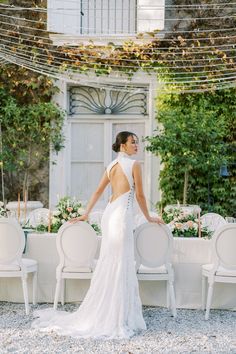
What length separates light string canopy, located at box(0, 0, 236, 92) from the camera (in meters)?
10.0

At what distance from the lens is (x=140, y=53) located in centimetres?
1003

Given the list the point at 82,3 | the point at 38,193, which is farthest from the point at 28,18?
the point at 38,193

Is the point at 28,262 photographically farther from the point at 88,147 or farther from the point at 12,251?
the point at 88,147

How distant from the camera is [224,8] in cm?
1020

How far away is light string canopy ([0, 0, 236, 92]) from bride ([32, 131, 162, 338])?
4.93 meters

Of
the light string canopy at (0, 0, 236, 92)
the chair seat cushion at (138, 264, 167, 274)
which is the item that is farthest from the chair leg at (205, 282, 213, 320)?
the light string canopy at (0, 0, 236, 92)

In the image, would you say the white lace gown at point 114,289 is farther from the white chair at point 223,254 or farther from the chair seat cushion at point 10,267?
the white chair at point 223,254

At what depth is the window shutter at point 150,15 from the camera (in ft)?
31.7

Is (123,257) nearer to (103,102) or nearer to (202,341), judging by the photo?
(202,341)

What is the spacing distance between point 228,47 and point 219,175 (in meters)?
2.13

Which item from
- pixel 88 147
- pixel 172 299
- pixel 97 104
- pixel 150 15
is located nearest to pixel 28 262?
pixel 172 299

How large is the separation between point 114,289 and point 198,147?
4.47 m

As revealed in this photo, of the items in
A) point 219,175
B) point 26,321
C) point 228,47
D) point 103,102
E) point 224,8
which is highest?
point 224,8

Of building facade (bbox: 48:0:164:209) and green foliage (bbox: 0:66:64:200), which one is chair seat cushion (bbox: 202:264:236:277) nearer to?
building facade (bbox: 48:0:164:209)
